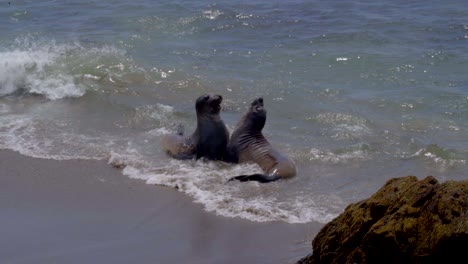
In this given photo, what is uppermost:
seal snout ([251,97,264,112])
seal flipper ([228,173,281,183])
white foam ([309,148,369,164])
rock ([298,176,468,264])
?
rock ([298,176,468,264])

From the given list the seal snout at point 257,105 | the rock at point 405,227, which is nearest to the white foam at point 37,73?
the seal snout at point 257,105

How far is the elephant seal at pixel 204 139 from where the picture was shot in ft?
31.7

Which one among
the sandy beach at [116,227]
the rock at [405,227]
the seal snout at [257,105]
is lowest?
the sandy beach at [116,227]

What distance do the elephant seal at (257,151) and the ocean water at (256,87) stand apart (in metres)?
0.14

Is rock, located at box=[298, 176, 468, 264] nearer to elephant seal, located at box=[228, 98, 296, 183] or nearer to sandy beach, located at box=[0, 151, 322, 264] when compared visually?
sandy beach, located at box=[0, 151, 322, 264]

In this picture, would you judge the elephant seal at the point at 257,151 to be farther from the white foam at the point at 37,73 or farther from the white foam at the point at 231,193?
the white foam at the point at 37,73

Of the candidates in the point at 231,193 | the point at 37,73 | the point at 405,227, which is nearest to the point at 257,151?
the point at 231,193

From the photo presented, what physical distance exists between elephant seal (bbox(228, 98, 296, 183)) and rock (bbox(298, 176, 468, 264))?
394 centimetres

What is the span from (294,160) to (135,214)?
266 cm

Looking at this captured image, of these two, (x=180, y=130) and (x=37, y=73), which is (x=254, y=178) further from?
(x=37, y=73)

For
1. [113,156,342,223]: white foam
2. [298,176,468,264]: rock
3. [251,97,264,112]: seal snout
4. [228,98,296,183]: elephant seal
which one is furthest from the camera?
[251,97,264,112]: seal snout

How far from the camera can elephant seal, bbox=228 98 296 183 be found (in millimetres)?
8867

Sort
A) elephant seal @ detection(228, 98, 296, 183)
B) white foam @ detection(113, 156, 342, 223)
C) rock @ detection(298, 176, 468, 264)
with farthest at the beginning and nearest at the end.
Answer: elephant seal @ detection(228, 98, 296, 183), white foam @ detection(113, 156, 342, 223), rock @ detection(298, 176, 468, 264)

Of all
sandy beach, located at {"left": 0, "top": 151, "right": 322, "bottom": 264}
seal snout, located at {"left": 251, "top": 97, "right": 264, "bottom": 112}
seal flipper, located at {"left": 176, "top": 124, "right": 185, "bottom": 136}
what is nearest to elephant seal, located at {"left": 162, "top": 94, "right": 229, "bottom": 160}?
seal flipper, located at {"left": 176, "top": 124, "right": 185, "bottom": 136}
